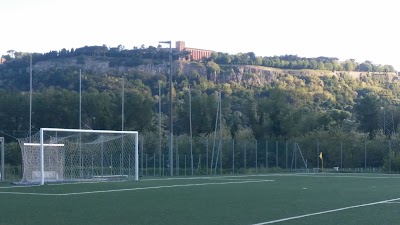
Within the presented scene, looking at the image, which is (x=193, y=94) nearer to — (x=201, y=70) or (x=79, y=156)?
(x=201, y=70)

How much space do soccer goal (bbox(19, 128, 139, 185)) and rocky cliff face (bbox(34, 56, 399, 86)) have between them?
61.7 meters

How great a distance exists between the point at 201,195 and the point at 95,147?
15840mm

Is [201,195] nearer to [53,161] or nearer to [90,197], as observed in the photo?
[90,197]

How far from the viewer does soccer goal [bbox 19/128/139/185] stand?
34062mm

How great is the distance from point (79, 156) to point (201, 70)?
8731 centimetres

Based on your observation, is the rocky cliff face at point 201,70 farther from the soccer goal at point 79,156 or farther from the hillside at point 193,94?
the soccer goal at point 79,156

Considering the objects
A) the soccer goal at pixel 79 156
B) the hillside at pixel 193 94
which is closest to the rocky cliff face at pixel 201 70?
the hillside at pixel 193 94

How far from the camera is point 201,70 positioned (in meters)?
124

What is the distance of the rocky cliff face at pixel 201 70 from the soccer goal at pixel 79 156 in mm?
Result: 61743

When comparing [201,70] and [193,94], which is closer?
[193,94]

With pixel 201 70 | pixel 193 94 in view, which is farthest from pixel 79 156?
pixel 201 70

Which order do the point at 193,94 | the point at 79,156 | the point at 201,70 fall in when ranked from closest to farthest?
the point at 79,156
the point at 193,94
the point at 201,70

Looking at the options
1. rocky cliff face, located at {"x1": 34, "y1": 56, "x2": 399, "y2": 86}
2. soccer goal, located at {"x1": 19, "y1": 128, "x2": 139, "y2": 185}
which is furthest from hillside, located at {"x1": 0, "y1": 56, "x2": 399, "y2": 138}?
soccer goal, located at {"x1": 19, "y1": 128, "x2": 139, "y2": 185}

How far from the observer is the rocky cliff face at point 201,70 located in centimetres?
11006
